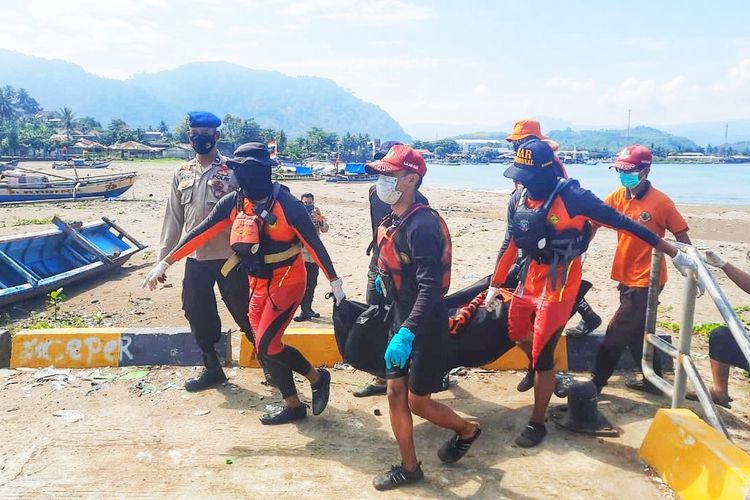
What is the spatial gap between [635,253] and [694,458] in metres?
1.91

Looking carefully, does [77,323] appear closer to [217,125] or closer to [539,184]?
[217,125]

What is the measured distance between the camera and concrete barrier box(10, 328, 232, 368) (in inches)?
214

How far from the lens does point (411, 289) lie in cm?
348

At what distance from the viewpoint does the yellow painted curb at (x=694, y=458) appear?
9.57 ft

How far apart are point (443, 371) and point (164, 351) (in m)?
3.18

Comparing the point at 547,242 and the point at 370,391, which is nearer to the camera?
the point at 547,242

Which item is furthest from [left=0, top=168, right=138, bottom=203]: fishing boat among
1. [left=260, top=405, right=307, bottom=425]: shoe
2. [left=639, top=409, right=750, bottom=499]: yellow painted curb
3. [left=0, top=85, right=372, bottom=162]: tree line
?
[left=0, top=85, right=372, bottom=162]: tree line

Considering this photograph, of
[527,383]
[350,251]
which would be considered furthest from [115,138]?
[527,383]

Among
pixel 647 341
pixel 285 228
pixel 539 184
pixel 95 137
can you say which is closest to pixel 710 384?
pixel 647 341

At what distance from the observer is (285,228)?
Answer: 4160mm

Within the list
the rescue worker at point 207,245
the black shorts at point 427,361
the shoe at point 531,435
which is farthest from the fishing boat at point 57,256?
the shoe at point 531,435

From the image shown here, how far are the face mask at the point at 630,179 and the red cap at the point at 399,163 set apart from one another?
2078 mm

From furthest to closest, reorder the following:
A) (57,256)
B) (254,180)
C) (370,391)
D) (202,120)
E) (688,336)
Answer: (57,256), (370,391), (202,120), (254,180), (688,336)

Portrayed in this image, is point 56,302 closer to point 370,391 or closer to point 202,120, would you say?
point 202,120
